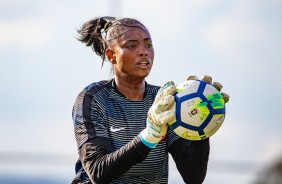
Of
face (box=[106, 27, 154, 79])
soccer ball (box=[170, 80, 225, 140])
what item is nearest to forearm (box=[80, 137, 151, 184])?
soccer ball (box=[170, 80, 225, 140])

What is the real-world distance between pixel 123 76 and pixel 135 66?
166 mm

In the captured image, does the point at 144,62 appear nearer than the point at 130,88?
Answer: Yes

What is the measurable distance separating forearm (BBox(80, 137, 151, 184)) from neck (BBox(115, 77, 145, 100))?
416 mm

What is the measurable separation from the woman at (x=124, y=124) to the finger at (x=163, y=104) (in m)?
0.33

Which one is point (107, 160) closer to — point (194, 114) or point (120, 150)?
point (120, 150)

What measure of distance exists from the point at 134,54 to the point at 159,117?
74 centimetres

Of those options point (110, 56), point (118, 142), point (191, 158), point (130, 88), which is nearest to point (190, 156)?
point (191, 158)

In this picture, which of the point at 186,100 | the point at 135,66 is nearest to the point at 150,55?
the point at 135,66

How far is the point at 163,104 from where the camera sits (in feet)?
21.6

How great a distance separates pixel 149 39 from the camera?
732 centimetres

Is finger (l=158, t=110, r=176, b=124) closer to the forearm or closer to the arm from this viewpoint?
the forearm

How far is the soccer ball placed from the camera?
670 cm

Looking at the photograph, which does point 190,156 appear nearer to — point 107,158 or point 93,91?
point 107,158

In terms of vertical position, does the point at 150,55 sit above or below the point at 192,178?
above
